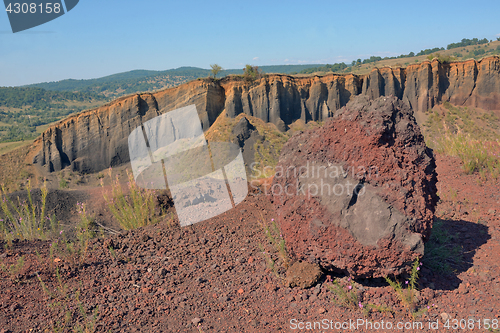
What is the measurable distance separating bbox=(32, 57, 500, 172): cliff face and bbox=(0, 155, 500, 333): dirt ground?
996 inches

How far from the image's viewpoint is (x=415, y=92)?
33250 mm

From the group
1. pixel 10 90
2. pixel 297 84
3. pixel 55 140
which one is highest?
pixel 10 90

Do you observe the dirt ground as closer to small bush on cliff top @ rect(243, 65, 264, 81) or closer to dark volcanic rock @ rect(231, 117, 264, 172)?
dark volcanic rock @ rect(231, 117, 264, 172)

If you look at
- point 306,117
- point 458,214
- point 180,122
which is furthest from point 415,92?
point 458,214

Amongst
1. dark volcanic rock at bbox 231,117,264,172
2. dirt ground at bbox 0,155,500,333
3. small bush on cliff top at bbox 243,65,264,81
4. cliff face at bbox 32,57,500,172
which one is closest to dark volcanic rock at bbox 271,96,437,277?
dirt ground at bbox 0,155,500,333

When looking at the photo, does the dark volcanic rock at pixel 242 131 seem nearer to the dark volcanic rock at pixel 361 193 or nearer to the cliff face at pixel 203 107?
the cliff face at pixel 203 107

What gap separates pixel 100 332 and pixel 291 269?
190 centimetres

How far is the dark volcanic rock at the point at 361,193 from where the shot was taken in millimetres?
2979

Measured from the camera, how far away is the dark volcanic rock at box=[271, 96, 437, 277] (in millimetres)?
2979

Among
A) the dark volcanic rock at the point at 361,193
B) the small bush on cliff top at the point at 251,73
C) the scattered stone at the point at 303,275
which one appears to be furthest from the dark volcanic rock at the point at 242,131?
the scattered stone at the point at 303,275

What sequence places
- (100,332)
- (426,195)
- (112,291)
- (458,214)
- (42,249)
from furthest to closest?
(458,214), (42,249), (112,291), (426,195), (100,332)

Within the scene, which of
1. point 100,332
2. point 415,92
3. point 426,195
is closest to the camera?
point 100,332

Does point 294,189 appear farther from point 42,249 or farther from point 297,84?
point 297,84

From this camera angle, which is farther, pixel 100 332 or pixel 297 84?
pixel 297 84
